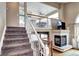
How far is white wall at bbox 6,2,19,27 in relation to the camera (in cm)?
153

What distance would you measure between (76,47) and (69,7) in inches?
23.4

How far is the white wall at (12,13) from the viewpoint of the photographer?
5.01 ft

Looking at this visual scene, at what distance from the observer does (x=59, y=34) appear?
1.55 metres

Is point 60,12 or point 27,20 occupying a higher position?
point 60,12

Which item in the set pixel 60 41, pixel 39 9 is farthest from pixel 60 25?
pixel 39 9

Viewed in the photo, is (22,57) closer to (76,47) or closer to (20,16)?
(20,16)

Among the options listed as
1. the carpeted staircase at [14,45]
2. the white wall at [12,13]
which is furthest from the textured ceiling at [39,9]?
the carpeted staircase at [14,45]

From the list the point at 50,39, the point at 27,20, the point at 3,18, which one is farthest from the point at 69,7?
the point at 3,18

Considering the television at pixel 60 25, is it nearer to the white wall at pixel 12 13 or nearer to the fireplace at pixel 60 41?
the fireplace at pixel 60 41

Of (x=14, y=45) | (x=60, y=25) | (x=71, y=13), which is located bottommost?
(x=14, y=45)

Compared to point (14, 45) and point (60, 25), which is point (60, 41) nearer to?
point (60, 25)

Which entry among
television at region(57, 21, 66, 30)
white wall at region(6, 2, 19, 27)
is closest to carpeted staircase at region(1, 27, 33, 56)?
white wall at region(6, 2, 19, 27)

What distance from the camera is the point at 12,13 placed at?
5.22 ft

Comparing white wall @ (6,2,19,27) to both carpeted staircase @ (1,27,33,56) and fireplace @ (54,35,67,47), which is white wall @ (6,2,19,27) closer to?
carpeted staircase @ (1,27,33,56)
